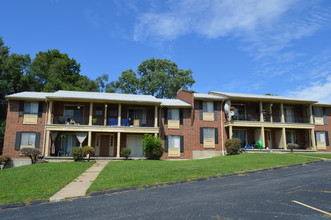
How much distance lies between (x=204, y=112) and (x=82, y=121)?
1176 cm

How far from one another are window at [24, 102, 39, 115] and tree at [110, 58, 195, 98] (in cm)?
2481

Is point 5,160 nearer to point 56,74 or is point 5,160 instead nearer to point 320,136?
point 56,74

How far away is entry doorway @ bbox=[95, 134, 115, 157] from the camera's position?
2473 cm

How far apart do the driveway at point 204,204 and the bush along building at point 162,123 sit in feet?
48.7

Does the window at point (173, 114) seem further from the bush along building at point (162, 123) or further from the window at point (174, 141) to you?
the window at point (174, 141)

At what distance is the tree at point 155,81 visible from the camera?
157 ft

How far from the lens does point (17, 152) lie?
22.7 meters

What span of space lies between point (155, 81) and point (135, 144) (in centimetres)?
2348

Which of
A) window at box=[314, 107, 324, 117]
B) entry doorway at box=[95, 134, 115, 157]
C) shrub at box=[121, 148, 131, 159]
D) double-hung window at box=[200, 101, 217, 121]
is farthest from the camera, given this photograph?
window at box=[314, 107, 324, 117]

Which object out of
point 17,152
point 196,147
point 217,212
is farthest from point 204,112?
point 217,212

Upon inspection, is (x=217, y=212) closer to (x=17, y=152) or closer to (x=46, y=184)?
(x=46, y=184)

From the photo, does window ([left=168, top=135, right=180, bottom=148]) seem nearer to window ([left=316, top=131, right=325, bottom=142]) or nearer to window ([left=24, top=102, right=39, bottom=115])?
window ([left=24, top=102, right=39, bottom=115])

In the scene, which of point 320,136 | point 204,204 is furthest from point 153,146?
point 320,136

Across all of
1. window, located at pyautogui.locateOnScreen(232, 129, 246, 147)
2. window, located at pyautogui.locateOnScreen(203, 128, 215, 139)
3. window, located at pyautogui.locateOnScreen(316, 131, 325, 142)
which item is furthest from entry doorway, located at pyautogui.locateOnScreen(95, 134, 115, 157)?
window, located at pyautogui.locateOnScreen(316, 131, 325, 142)
